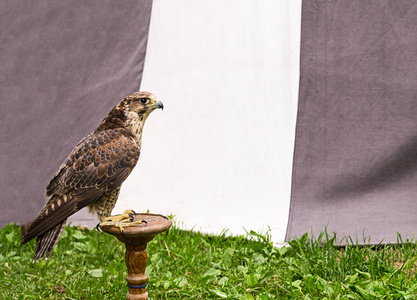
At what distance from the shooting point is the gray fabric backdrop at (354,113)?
2.44 metres

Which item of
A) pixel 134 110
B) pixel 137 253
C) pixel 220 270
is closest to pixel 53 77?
pixel 134 110

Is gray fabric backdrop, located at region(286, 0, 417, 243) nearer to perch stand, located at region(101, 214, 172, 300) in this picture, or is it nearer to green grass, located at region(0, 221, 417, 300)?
green grass, located at region(0, 221, 417, 300)

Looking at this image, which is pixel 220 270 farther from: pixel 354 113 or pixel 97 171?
pixel 354 113

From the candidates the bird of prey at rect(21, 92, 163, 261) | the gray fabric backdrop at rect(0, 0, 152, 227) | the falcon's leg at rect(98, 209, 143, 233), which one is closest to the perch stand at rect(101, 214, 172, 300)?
the falcon's leg at rect(98, 209, 143, 233)

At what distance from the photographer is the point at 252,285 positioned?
6.26 ft

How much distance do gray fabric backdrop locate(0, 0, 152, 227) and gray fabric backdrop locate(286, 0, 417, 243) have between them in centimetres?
94

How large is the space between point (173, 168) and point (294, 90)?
745 mm

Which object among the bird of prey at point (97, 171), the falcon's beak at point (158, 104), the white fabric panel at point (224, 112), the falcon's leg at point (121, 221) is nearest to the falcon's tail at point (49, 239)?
the bird of prey at point (97, 171)

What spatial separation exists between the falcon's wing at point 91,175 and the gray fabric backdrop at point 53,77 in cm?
112

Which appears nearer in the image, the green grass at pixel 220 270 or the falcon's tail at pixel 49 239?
the falcon's tail at pixel 49 239

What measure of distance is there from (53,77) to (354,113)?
1575 mm

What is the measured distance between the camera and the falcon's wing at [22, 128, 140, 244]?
1.55 metres

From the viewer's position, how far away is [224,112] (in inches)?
99.7

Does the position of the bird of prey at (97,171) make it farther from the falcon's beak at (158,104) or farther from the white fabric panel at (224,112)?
the white fabric panel at (224,112)
